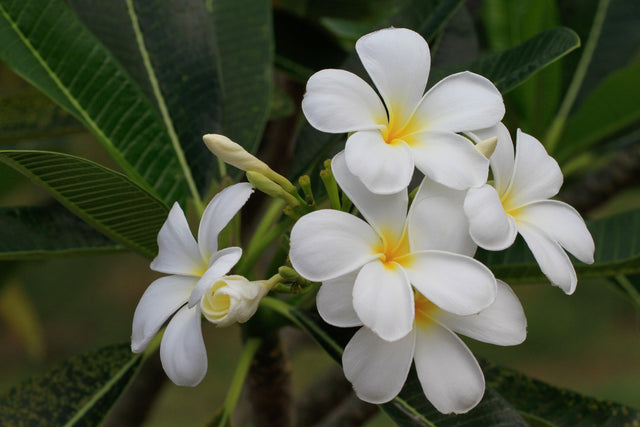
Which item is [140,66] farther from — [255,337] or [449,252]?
[449,252]

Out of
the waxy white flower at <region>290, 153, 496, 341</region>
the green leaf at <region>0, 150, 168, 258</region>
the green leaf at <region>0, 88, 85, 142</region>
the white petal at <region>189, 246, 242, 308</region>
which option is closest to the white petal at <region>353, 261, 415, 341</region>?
the waxy white flower at <region>290, 153, 496, 341</region>

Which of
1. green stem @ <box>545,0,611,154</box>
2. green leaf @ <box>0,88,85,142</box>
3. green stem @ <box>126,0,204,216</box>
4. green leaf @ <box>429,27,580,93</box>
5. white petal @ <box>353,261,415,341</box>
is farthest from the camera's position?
green stem @ <box>545,0,611,154</box>

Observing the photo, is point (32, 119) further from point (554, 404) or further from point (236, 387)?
point (554, 404)

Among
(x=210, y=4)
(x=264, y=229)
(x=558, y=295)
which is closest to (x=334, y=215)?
(x=264, y=229)

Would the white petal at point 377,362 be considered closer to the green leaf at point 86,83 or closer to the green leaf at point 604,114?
the green leaf at point 86,83

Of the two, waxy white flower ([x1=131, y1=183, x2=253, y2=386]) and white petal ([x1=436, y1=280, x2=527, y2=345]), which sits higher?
waxy white flower ([x1=131, y1=183, x2=253, y2=386])

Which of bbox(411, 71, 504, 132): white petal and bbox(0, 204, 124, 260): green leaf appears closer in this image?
bbox(411, 71, 504, 132): white petal

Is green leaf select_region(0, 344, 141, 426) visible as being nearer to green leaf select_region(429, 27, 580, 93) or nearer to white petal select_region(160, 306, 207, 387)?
white petal select_region(160, 306, 207, 387)

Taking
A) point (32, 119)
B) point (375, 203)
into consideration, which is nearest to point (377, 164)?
point (375, 203)
